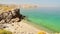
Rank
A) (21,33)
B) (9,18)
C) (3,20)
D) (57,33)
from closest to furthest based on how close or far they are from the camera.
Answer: (21,33)
(57,33)
(3,20)
(9,18)

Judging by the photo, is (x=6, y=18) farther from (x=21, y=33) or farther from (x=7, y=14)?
(x=21, y=33)

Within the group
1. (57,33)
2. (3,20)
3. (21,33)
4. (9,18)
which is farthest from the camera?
(9,18)

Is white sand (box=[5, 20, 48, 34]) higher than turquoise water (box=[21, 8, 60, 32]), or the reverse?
white sand (box=[5, 20, 48, 34])

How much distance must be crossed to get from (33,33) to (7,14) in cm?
1367

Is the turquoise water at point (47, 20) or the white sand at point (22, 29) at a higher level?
the white sand at point (22, 29)

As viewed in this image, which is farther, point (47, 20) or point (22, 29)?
point (47, 20)

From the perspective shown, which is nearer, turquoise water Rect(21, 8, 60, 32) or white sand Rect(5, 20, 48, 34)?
white sand Rect(5, 20, 48, 34)

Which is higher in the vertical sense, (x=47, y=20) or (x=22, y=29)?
(x=22, y=29)

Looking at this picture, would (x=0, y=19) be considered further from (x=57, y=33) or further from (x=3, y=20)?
(x=57, y=33)

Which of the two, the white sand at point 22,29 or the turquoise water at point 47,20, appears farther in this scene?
the turquoise water at point 47,20

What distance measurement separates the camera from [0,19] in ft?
122

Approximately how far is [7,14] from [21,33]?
1421 cm

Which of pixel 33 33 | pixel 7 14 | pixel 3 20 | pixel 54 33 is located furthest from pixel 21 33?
pixel 7 14

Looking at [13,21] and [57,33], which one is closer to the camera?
[57,33]
